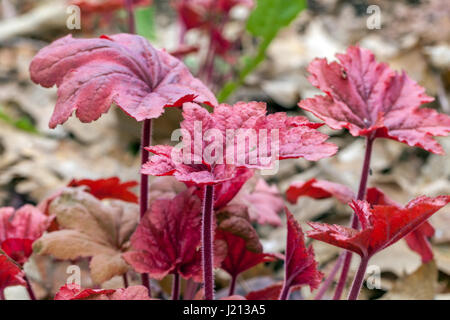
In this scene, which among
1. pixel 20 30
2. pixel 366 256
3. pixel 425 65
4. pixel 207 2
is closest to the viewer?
pixel 366 256

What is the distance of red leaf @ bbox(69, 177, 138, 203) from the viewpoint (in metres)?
1.16

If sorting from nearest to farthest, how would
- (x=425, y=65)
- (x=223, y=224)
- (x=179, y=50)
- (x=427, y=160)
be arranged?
1. (x=223, y=224)
2. (x=179, y=50)
3. (x=427, y=160)
4. (x=425, y=65)

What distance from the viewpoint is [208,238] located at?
0.83 meters

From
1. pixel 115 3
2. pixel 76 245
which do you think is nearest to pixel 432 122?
pixel 76 245

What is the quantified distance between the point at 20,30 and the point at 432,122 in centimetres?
257

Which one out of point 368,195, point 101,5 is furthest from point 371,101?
point 101,5

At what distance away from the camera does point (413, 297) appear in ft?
4.16

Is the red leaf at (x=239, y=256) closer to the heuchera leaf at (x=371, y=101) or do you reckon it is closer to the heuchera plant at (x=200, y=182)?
the heuchera plant at (x=200, y=182)

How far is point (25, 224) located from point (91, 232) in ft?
0.49

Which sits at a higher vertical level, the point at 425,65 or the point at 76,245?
the point at 425,65

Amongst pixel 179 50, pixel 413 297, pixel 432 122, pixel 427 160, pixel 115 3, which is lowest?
pixel 413 297

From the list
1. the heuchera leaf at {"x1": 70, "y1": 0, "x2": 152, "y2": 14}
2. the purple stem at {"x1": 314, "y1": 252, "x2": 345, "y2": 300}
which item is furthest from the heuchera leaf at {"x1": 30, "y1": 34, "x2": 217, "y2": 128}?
the heuchera leaf at {"x1": 70, "y1": 0, "x2": 152, "y2": 14}

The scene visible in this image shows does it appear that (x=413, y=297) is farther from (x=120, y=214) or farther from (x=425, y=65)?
(x=425, y=65)

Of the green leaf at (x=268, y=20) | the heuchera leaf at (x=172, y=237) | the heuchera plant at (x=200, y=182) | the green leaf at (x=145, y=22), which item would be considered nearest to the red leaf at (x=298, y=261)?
the heuchera plant at (x=200, y=182)
